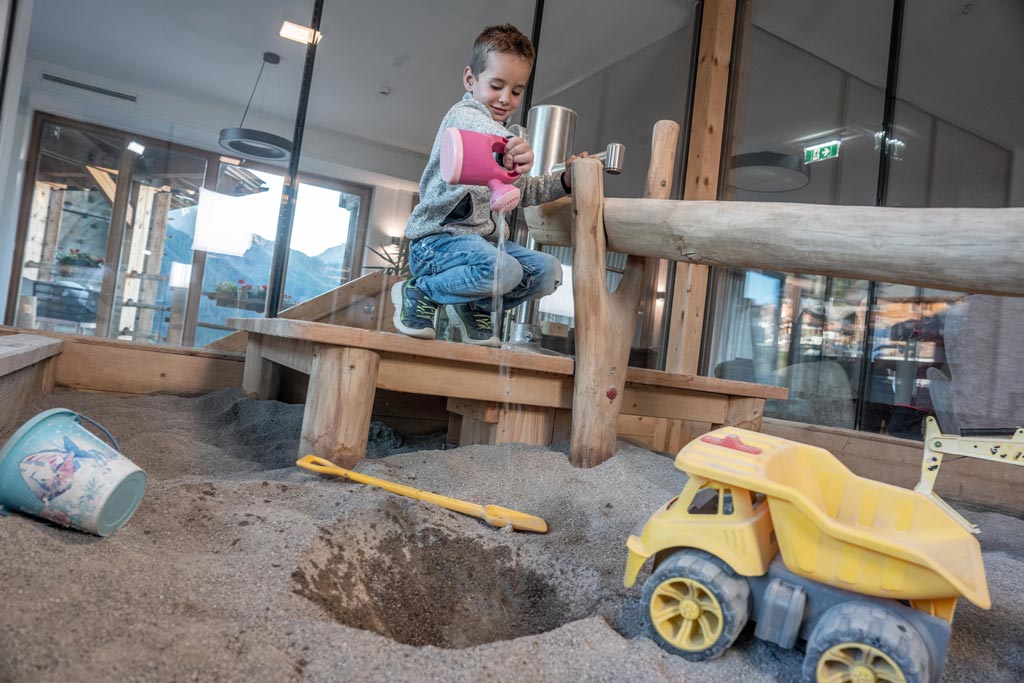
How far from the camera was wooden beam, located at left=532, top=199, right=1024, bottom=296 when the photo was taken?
1169mm

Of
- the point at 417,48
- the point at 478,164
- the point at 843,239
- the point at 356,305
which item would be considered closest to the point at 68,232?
the point at 356,305

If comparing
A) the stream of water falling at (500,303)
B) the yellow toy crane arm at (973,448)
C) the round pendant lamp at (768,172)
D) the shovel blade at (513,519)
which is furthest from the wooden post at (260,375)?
the round pendant lamp at (768,172)

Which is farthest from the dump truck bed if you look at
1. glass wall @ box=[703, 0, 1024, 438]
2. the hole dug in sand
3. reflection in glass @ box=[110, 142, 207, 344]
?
reflection in glass @ box=[110, 142, 207, 344]

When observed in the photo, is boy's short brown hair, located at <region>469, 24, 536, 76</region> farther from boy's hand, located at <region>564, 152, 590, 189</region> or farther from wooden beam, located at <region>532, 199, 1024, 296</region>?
wooden beam, located at <region>532, 199, 1024, 296</region>

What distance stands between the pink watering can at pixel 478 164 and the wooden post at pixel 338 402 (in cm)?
50

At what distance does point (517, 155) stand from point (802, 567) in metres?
1.12

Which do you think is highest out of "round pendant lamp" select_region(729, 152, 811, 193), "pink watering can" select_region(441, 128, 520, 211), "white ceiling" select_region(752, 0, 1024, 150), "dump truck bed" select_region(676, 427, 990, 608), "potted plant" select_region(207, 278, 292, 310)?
"white ceiling" select_region(752, 0, 1024, 150)

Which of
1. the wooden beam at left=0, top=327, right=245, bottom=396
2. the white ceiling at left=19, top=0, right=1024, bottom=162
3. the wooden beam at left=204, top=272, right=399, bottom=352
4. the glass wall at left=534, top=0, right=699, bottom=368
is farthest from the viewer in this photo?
the glass wall at left=534, top=0, right=699, bottom=368

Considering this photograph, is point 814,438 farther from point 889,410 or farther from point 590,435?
point 590,435

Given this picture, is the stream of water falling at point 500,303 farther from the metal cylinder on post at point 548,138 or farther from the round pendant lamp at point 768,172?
the round pendant lamp at point 768,172

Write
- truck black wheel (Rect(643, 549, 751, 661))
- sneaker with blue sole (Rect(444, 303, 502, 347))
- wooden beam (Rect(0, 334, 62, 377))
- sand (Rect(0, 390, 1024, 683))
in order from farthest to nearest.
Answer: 1. sneaker with blue sole (Rect(444, 303, 502, 347))
2. wooden beam (Rect(0, 334, 62, 377))
3. truck black wheel (Rect(643, 549, 751, 661))
4. sand (Rect(0, 390, 1024, 683))

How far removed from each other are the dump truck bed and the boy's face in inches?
49.1

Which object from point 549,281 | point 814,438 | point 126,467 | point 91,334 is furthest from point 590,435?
point 91,334

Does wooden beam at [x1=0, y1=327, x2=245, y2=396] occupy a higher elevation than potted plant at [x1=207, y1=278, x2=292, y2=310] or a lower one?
lower
